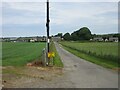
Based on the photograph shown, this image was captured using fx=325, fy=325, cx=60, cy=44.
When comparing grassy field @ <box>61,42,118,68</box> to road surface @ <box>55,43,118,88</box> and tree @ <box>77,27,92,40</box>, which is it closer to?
road surface @ <box>55,43,118,88</box>

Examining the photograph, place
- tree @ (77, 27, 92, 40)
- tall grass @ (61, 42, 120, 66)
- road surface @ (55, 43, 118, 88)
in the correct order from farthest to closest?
1. tree @ (77, 27, 92, 40)
2. tall grass @ (61, 42, 120, 66)
3. road surface @ (55, 43, 118, 88)

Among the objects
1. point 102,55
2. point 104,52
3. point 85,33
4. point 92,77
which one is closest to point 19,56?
point 102,55

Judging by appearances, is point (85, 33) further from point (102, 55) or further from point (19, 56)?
point (102, 55)

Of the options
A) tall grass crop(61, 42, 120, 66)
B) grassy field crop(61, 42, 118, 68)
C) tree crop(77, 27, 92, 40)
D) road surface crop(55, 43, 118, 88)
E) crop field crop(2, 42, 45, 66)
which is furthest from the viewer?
tree crop(77, 27, 92, 40)

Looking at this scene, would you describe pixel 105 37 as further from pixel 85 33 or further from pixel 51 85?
pixel 51 85

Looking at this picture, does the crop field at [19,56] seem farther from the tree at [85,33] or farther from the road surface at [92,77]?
the tree at [85,33]

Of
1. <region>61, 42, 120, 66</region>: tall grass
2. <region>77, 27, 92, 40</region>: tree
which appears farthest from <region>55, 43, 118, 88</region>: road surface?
<region>77, 27, 92, 40</region>: tree

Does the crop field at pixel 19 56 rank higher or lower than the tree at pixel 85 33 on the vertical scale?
lower

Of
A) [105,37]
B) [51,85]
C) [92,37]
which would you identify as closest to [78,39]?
[92,37]

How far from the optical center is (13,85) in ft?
42.9

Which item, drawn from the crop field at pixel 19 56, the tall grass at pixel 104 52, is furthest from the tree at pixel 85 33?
the crop field at pixel 19 56

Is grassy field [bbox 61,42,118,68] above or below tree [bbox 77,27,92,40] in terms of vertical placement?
below

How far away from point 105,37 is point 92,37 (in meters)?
14.4

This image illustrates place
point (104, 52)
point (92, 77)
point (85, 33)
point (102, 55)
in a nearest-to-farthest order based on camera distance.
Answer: point (92, 77)
point (102, 55)
point (104, 52)
point (85, 33)
